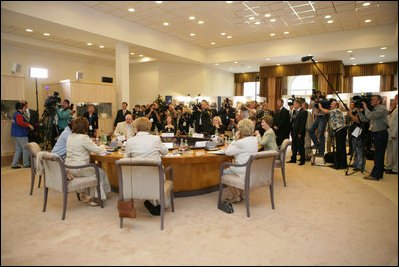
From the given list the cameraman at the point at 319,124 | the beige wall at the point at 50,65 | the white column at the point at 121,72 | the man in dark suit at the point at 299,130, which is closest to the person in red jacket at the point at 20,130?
the white column at the point at 121,72

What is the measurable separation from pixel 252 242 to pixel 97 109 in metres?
7.63

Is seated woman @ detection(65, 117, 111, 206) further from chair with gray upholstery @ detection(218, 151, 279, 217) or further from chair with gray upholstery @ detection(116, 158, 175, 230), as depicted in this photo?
chair with gray upholstery @ detection(218, 151, 279, 217)

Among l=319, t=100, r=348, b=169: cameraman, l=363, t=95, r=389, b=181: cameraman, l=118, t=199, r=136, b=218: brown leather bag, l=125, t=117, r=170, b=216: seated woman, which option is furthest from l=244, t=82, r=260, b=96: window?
l=118, t=199, r=136, b=218: brown leather bag

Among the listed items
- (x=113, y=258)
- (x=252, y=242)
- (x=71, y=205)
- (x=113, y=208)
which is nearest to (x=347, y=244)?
(x=252, y=242)

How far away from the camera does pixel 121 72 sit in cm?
922

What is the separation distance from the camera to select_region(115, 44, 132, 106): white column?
9.03 meters

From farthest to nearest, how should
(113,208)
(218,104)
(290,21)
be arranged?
(218,104), (290,21), (113,208)

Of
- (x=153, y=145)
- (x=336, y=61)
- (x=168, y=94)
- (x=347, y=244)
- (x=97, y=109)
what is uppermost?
(x=336, y=61)

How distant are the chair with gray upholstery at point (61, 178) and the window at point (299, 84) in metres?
14.5

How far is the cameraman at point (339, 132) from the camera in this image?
6.29m

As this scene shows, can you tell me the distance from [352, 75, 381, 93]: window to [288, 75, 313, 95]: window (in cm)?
234

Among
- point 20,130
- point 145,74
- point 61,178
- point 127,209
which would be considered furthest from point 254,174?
point 145,74

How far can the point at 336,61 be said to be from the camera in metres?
12.7

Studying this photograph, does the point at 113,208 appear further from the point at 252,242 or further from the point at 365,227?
the point at 365,227
